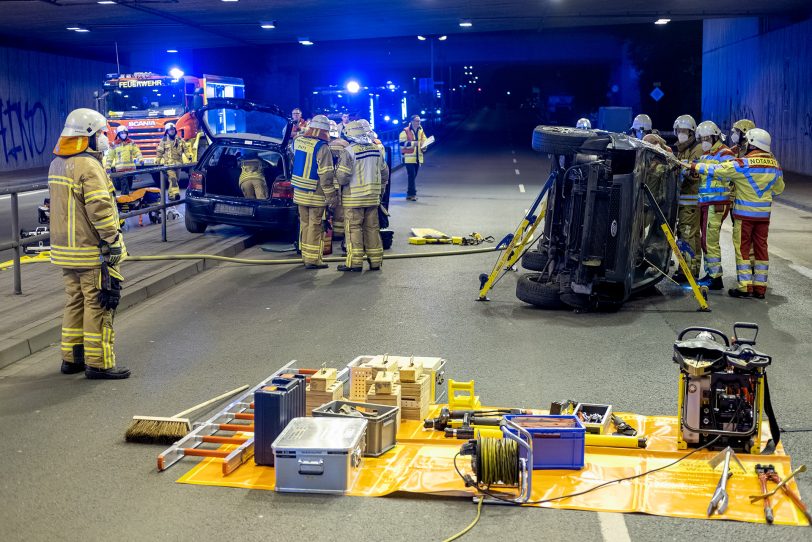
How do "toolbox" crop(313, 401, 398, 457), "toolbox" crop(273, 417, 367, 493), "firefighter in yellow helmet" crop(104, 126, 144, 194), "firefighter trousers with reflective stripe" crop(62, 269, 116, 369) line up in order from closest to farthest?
"toolbox" crop(273, 417, 367, 493) < "toolbox" crop(313, 401, 398, 457) < "firefighter trousers with reflective stripe" crop(62, 269, 116, 369) < "firefighter in yellow helmet" crop(104, 126, 144, 194)

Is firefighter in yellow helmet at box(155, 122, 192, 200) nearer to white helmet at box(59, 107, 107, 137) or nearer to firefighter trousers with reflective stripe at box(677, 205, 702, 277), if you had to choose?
firefighter trousers with reflective stripe at box(677, 205, 702, 277)

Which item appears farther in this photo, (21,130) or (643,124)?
(21,130)

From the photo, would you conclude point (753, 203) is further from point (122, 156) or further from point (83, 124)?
point (122, 156)

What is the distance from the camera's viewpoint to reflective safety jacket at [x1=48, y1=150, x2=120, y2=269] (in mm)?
7938

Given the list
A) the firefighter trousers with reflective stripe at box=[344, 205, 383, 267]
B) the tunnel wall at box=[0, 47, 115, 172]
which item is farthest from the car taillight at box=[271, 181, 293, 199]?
the tunnel wall at box=[0, 47, 115, 172]

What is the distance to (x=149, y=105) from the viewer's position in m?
29.8

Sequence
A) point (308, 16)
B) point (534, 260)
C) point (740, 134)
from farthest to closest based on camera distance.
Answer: point (308, 16)
point (534, 260)
point (740, 134)

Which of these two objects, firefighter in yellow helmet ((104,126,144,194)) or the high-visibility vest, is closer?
the high-visibility vest

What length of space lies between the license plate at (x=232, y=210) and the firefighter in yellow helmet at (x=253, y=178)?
521 millimetres

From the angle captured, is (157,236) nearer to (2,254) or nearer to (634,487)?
(2,254)

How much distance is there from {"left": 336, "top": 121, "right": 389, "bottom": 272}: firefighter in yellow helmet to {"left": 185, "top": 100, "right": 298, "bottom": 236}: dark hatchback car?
2.36 meters

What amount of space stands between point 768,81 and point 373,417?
30875 millimetres

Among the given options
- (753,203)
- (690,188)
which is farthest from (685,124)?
(753,203)

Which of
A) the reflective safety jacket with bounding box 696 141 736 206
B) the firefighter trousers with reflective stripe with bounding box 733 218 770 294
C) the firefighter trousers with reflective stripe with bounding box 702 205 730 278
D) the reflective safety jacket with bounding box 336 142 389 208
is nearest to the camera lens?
the firefighter trousers with reflective stripe with bounding box 733 218 770 294
